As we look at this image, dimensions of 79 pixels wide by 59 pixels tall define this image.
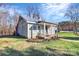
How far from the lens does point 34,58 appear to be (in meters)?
2.32

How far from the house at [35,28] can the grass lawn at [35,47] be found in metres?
0.08

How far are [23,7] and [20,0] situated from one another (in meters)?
0.08

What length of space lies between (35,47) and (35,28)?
0.64 ft

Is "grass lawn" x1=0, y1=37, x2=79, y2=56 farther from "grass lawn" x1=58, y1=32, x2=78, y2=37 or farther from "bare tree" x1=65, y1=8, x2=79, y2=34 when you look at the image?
"bare tree" x1=65, y1=8, x2=79, y2=34

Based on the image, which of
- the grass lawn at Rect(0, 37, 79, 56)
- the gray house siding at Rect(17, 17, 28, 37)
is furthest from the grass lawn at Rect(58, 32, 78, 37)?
the gray house siding at Rect(17, 17, 28, 37)

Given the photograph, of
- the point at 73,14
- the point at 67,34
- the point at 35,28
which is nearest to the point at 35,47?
the point at 35,28

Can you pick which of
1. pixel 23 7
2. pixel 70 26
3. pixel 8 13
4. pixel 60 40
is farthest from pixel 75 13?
pixel 8 13

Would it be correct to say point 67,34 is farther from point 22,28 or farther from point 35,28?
point 22,28

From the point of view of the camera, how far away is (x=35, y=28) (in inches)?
94.0

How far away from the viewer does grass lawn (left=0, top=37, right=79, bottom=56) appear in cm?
232

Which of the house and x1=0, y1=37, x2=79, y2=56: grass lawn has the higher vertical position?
the house

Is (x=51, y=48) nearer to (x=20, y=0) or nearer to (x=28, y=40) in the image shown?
(x=28, y=40)

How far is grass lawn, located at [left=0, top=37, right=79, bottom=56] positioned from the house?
0.08m

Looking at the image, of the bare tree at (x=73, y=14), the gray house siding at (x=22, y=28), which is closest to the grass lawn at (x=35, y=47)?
the gray house siding at (x=22, y=28)
